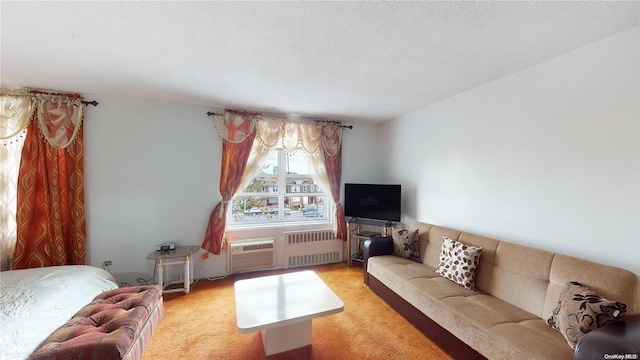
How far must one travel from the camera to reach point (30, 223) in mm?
2602

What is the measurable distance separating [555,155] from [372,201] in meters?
2.13

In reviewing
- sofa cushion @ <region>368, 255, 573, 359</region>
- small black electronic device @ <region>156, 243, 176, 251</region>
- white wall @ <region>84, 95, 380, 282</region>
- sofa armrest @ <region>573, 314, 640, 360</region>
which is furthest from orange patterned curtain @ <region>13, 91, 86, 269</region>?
sofa armrest @ <region>573, 314, 640, 360</region>

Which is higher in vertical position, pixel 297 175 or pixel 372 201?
pixel 297 175

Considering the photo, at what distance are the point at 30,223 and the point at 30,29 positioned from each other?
2.17 meters

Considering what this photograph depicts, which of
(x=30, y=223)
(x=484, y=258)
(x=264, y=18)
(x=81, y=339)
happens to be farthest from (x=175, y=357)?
(x=484, y=258)

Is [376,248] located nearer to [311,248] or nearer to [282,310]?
[311,248]

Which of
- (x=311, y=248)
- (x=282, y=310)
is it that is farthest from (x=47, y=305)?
(x=311, y=248)

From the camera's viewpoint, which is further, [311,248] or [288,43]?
[311,248]

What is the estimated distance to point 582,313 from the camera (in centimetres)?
139

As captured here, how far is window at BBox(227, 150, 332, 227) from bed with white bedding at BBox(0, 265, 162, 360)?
1622 mm

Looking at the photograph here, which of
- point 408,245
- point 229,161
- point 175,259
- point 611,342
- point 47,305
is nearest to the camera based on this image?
point 611,342

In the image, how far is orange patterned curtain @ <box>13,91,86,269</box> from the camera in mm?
2582

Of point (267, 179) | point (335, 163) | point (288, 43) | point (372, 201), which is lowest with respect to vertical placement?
point (372, 201)

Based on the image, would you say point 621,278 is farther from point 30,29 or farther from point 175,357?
point 30,29
